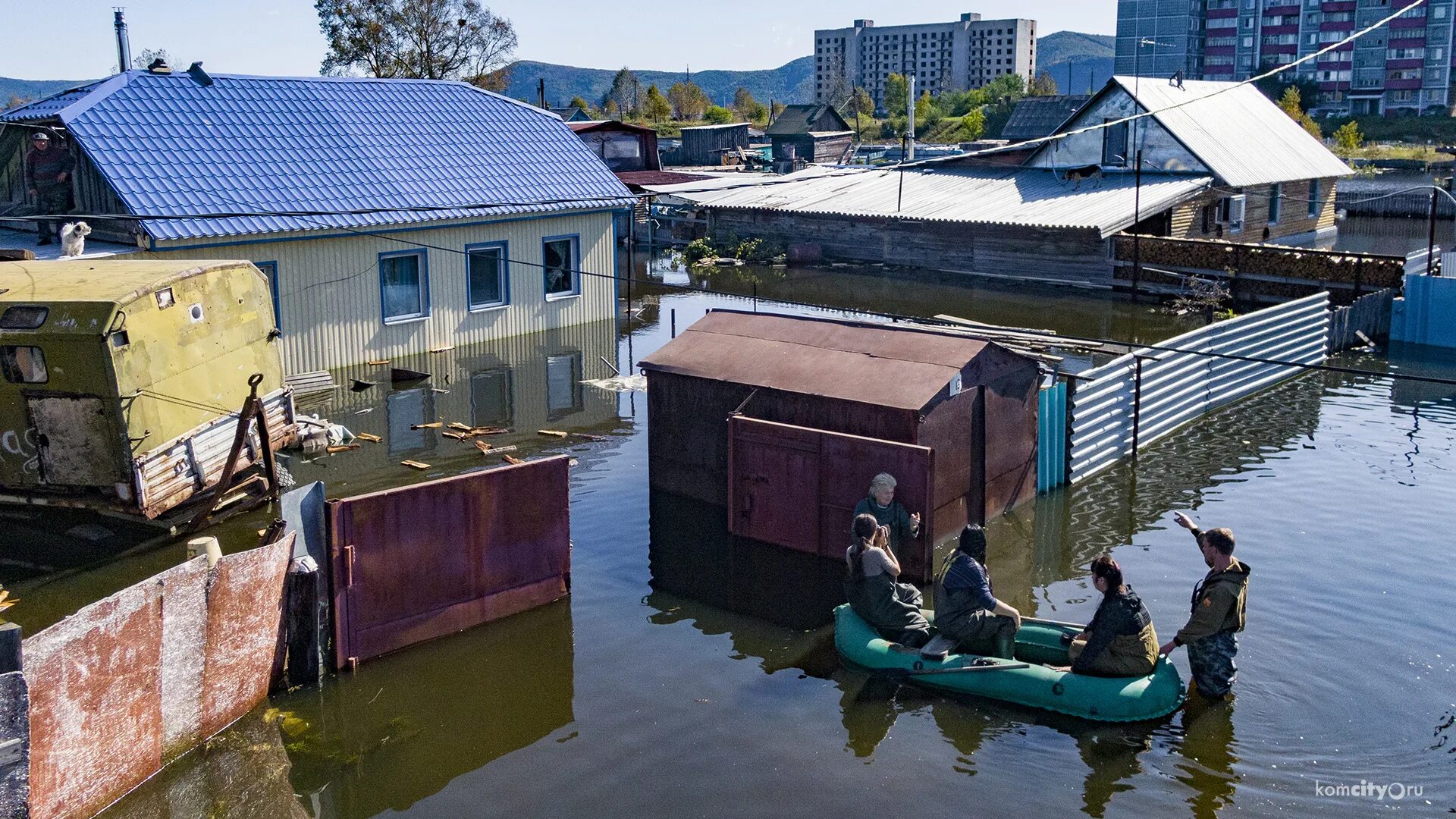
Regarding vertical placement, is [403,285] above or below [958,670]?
above

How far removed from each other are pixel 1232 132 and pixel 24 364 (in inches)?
1397

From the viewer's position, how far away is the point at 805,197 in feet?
138

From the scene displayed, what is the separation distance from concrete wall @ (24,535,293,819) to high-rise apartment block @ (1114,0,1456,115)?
379 ft

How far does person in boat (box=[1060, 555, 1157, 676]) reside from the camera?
9750mm

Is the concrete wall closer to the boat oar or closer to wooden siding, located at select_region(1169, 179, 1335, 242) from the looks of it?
→ the boat oar

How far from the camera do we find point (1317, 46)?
126m

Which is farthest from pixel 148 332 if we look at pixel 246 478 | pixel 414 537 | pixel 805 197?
pixel 805 197

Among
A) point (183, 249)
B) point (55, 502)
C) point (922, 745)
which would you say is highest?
point (183, 249)

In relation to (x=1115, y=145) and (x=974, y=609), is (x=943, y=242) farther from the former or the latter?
(x=974, y=609)

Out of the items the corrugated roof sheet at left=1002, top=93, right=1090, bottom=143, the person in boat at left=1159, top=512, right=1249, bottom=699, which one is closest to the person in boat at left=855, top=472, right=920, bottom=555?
the person in boat at left=1159, top=512, right=1249, bottom=699

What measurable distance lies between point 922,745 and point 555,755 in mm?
2898

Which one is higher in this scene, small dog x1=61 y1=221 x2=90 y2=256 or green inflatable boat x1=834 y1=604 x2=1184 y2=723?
small dog x1=61 y1=221 x2=90 y2=256

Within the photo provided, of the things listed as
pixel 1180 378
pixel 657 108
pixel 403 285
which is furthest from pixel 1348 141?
pixel 657 108

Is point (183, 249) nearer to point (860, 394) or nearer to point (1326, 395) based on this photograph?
point (860, 394)
